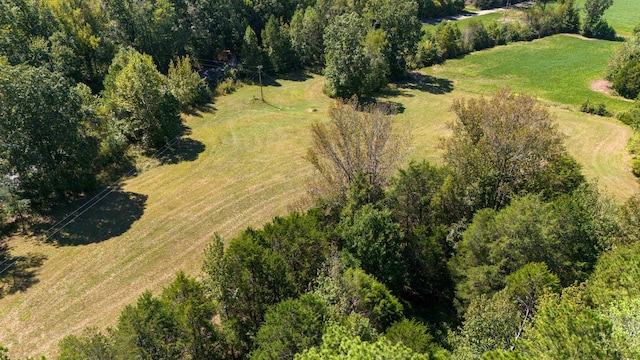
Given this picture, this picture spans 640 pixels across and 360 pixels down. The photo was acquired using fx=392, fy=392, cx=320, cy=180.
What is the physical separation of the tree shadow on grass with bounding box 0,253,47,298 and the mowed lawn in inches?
24.3

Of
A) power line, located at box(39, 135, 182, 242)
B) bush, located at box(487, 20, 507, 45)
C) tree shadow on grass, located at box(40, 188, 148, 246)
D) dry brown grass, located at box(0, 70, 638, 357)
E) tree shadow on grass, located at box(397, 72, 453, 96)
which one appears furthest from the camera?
bush, located at box(487, 20, 507, 45)

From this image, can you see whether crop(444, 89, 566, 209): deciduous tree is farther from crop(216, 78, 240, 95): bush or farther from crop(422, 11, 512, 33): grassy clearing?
crop(422, 11, 512, 33): grassy clearing

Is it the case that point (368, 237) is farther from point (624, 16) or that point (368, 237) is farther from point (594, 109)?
point (624, 16)

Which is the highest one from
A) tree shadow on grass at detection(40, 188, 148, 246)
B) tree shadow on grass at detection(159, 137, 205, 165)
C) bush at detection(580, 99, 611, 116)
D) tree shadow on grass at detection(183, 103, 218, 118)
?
tree shadow on grass at detection(183, 103, 218, 118)

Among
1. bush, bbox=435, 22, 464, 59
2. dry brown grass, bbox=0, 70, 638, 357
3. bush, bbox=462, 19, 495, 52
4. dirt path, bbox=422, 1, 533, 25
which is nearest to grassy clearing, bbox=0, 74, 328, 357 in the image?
dry brown grass, bbox=0, 70, 638, 357

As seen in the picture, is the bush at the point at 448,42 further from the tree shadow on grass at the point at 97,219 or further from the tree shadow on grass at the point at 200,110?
the tree shadow on grass at the point at 97,219

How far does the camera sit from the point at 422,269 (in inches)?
1328

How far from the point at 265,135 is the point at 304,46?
33559mm

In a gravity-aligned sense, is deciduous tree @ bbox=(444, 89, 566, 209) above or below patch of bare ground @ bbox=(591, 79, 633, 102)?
above

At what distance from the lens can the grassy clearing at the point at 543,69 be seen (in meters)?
74.4

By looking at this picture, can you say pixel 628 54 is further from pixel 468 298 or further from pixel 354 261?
pixel 354 261

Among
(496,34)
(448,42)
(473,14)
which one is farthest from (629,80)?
(473,14)

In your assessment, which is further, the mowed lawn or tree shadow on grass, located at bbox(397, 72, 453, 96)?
A: tree shadow on grass, located at bbox(397, 72, 453, 96)

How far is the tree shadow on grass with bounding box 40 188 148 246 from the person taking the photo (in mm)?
39938
